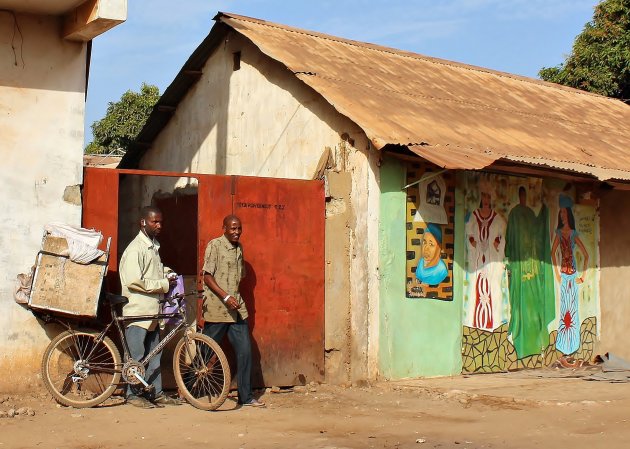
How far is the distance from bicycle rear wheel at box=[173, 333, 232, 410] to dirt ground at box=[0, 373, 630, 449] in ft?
0.48

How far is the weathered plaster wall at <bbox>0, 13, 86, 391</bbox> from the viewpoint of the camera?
8133mm

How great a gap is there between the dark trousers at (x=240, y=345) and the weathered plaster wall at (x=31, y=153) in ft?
4.82

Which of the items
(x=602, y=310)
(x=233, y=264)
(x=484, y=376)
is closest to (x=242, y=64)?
(x=233, y=264)

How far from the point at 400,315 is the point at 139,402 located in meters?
3.10

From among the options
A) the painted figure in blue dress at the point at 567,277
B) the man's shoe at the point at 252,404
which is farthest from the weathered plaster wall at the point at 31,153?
the painted figure in blue dress at the point at 567,277

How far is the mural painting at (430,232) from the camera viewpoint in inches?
400

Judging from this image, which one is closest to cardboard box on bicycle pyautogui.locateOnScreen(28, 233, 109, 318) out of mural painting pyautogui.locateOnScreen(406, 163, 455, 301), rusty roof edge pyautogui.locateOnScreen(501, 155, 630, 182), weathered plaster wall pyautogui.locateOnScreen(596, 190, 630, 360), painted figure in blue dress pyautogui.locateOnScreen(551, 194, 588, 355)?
mural painting pyautogui.locateOnScreen(406, 163, 455, 301)

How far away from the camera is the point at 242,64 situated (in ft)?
39.0

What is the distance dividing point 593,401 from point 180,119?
7.24 meters

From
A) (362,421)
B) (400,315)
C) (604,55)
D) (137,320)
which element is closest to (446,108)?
(400,315)

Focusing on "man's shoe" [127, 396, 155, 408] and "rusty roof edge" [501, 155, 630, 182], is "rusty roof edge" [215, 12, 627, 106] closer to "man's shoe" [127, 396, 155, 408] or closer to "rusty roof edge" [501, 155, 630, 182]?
"rusty roof edge" [501, 155, 630, 182]

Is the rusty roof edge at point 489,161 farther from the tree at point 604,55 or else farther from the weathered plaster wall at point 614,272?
the tree at point 604,55

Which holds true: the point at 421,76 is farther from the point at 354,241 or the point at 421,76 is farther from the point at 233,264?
the point at 233,264

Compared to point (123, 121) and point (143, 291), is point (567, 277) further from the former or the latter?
point (123, 121)
